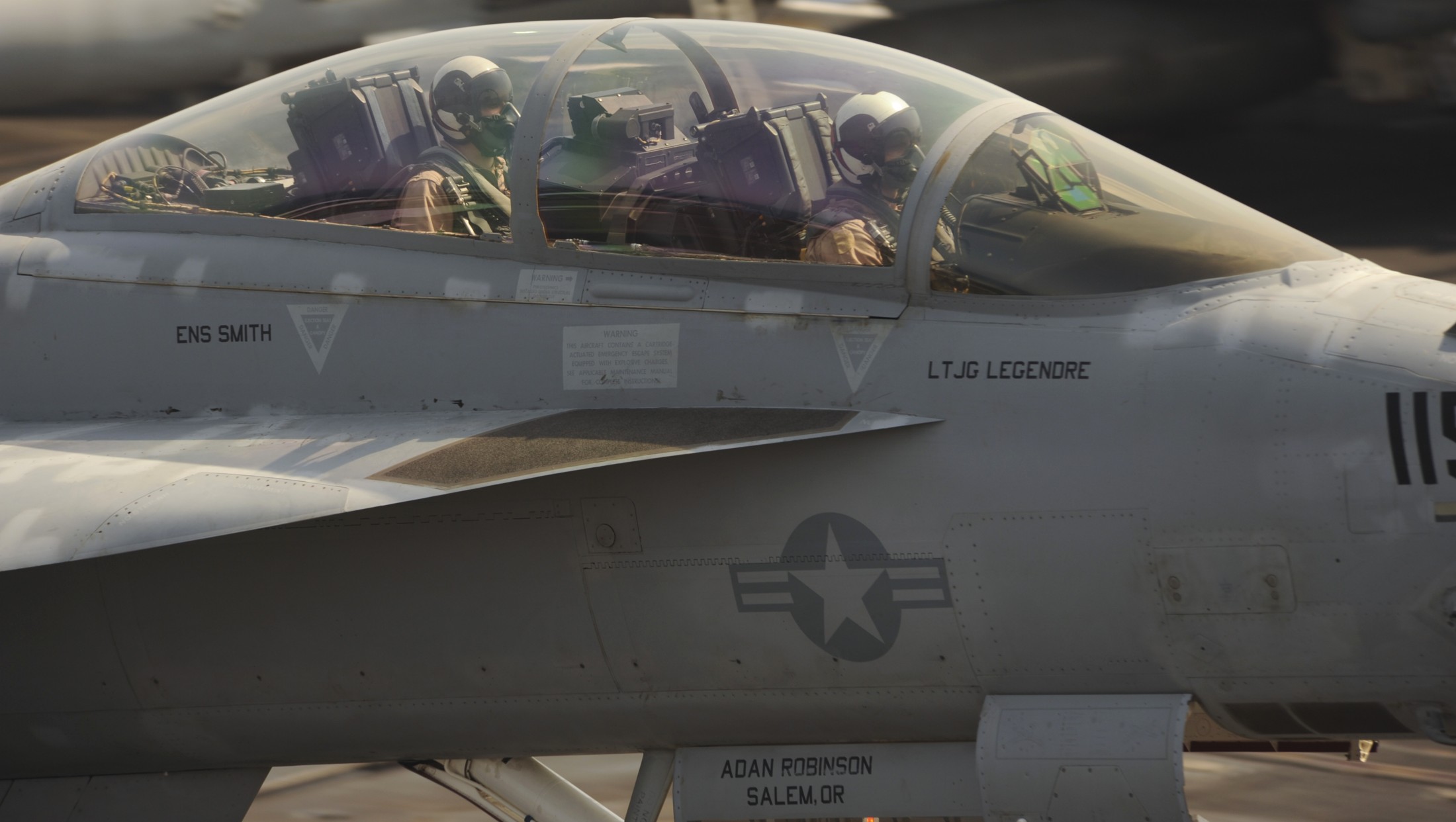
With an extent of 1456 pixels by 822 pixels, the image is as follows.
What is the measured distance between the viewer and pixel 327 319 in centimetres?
523

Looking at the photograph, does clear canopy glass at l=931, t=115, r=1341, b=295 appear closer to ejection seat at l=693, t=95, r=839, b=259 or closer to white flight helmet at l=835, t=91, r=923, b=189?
white flight helmet at l=835, t=91, r=923, b=189

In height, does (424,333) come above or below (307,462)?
above

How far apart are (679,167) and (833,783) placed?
2.20 meters

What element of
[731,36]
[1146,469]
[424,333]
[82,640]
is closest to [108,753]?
[82,640]

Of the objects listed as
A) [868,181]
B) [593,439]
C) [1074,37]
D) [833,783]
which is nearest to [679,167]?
[868,181]

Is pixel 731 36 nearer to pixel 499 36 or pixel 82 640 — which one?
pixel 499 36

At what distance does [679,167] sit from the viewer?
5.14 meters

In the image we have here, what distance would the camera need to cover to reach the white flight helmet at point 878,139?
4.93 metres

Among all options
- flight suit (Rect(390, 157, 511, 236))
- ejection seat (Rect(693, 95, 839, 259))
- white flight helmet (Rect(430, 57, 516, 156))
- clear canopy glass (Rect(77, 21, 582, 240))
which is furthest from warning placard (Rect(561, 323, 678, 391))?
white flight helmet (Rect(430, 57, 516, 156))

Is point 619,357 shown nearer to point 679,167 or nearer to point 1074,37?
point 679,167

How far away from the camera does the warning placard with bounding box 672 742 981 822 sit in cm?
478

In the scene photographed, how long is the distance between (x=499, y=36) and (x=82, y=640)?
2.80 m

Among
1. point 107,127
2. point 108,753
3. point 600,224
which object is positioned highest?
point 107,127

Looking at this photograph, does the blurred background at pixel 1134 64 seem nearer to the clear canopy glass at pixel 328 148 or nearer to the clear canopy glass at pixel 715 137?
the clear canopy glass at pixel 328 148
